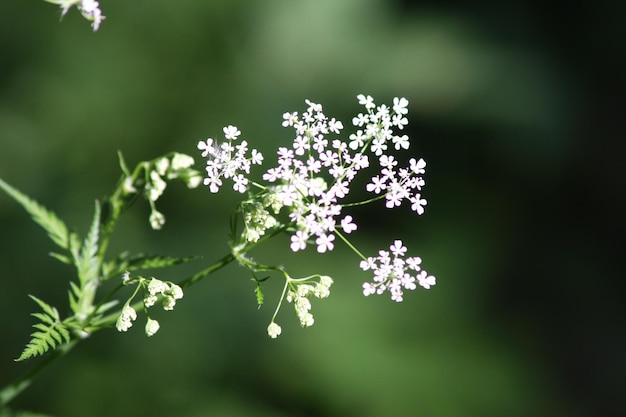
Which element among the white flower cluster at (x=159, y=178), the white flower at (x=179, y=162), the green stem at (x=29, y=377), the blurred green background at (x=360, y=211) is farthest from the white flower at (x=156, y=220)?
the blurred green background at (x=360, y=211)

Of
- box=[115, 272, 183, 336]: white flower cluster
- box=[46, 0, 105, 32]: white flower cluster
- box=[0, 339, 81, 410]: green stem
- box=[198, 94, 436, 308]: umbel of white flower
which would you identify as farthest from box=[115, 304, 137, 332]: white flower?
box=[46, 0, 105, 32]: white flower cluster

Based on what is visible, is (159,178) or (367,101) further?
(367,101)

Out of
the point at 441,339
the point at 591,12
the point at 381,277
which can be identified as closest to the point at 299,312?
the point at 381,277

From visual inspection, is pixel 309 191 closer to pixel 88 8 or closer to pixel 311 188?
pixel 311 188

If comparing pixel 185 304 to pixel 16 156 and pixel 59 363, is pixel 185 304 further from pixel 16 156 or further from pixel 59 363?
pixel 16 156

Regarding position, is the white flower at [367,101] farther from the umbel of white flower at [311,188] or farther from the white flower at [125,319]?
the white flower at [125,319]

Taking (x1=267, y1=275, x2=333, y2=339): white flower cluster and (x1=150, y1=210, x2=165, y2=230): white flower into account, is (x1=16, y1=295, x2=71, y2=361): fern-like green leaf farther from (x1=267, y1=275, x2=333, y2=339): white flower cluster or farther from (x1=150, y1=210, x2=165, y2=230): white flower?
(x1=267, y1=275, x2=333, y2=339): white flower cluster

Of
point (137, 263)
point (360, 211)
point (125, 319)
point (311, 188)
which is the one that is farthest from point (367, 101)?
point (360, 211)
